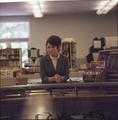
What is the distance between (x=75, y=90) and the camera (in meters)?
1.35

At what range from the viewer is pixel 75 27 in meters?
9.82

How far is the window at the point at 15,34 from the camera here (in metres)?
9.82

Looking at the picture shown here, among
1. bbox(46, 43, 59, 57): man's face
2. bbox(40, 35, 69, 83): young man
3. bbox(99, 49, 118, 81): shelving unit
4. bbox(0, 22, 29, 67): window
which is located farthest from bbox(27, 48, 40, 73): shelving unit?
bbox(99, 49, 118, 81): shelving unit

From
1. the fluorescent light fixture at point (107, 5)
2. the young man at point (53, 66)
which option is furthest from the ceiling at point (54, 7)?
the young man at point (53, 66)

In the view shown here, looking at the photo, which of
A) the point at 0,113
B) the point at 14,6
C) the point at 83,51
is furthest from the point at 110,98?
the point at 83,51

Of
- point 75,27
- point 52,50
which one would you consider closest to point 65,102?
point 52,50

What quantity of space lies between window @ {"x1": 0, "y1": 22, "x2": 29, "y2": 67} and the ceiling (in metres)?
0.48

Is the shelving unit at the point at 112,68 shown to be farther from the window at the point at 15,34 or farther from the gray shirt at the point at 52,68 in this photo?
the window at the point at 15,34

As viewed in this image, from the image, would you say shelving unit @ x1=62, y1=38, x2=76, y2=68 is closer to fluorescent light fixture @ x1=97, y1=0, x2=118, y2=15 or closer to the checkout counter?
fluorescent light fixture @ x1=97, y1=0, x2=118, y2=15

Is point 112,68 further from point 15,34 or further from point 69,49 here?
point 15,34

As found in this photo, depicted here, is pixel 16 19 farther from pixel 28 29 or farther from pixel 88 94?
pixel 88 94

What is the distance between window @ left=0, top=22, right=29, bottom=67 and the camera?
32.2ft

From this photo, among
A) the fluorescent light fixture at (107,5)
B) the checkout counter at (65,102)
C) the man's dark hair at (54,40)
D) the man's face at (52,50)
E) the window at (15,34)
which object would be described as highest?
the fluorescent light fixture at (107,5)

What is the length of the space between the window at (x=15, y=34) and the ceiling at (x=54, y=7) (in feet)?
1.57
